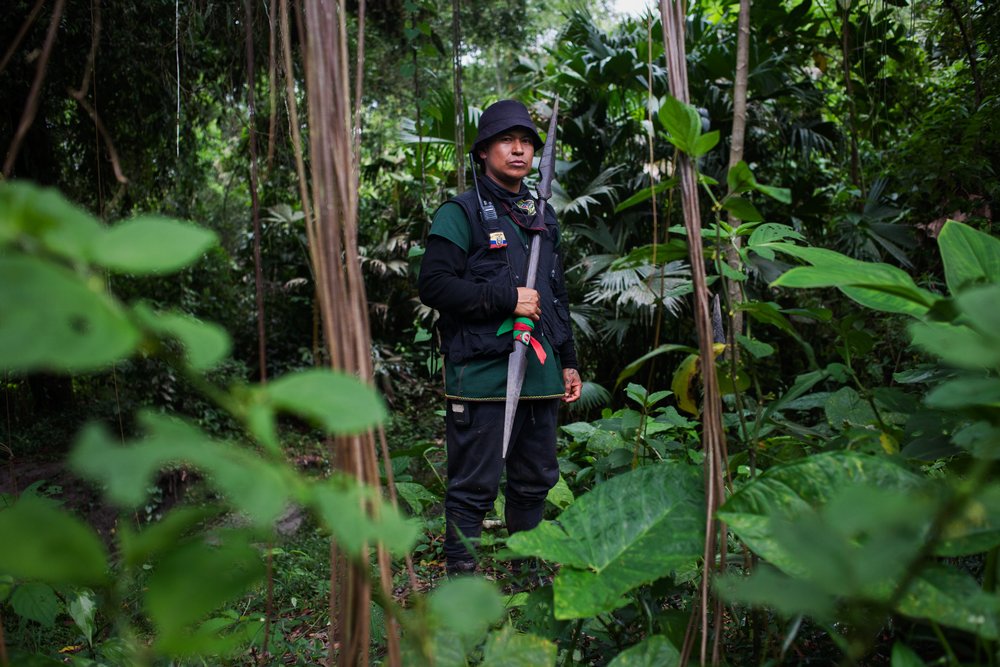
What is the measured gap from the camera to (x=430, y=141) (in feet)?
17.1

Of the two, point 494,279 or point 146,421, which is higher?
point 494,279

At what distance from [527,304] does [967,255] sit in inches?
55.9

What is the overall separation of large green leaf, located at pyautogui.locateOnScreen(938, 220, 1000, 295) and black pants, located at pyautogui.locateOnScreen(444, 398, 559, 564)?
59.2 inches

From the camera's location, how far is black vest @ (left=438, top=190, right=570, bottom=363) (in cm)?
234

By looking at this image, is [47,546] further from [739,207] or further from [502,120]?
[502,120]

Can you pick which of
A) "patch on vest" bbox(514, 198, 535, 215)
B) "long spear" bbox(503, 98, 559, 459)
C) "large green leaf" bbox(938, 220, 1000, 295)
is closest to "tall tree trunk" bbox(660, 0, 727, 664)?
"large green leaf" bbox(938, 220, 1000, 295)

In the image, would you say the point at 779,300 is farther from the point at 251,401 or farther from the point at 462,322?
the point at 251,401

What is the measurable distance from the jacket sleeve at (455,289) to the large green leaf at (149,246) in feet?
5.97

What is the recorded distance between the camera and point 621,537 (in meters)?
1.14

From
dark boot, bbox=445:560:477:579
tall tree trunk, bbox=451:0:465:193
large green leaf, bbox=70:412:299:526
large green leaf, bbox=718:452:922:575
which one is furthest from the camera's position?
tall tree trunk, bbox=451:0:465:193

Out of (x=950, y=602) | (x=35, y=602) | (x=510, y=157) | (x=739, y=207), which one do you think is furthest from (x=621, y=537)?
(x=510, y=157)

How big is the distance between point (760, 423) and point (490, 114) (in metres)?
1.73

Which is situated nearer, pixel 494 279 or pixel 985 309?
pixel 985 309

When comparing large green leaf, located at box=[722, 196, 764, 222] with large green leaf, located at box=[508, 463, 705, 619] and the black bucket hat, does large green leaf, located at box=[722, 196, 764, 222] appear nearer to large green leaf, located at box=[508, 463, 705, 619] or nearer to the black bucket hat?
large green leaf, located at box=[508, 463, 705, 619]
